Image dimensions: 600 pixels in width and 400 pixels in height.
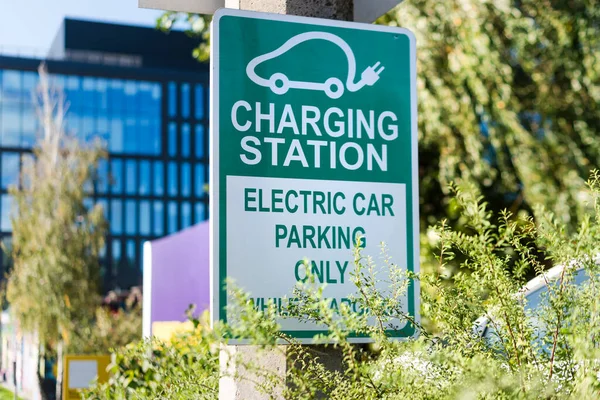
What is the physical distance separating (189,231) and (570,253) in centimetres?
679

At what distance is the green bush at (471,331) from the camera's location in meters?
1.73

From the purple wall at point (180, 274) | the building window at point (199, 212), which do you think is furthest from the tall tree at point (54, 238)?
the building window at point (199, 212)

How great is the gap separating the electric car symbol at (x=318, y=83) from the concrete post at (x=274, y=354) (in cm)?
16

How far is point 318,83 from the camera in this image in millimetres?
2439

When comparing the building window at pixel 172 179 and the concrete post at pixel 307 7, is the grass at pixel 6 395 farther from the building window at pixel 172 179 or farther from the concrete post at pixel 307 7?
the concrete post at pixel 307 7

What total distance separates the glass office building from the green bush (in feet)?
169

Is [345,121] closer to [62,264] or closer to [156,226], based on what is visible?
[62,264]

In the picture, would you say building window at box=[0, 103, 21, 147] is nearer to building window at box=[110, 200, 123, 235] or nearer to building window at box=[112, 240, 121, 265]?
building window at box=[110, 200, 123, 235]

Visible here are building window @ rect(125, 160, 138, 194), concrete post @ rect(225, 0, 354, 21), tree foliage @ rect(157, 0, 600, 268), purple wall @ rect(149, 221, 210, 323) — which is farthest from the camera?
building window @ rect(125, 160, 138, 194)

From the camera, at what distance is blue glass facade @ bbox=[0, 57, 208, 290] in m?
53.2

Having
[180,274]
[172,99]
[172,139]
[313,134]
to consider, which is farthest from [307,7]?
[172,99]

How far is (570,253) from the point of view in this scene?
189 centimetres

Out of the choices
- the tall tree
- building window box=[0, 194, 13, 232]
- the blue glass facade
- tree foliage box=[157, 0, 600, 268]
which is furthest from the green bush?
building window box=[0, 194, 13, 232]

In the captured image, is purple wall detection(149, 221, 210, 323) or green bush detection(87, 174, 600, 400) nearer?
green bush detection(87, 174, 600, 400)
